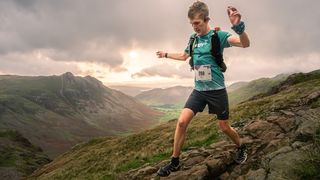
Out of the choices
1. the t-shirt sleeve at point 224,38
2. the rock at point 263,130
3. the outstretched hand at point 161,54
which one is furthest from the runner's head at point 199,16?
the rock at point 263,130

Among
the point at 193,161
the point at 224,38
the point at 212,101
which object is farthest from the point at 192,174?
the point at 224,38

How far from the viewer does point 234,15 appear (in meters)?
8.81

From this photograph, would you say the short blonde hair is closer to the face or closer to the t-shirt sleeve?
the face

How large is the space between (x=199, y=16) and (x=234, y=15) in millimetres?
1667

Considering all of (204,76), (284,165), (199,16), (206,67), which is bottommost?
(284,165)

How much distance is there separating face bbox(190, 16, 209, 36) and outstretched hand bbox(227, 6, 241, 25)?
1558mm

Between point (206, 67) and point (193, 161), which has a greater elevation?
point (206, 67)

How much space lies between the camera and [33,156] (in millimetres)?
177875

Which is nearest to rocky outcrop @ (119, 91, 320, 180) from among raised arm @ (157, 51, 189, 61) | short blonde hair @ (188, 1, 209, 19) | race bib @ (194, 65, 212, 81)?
race bib @ (194, 65, 212, 81)

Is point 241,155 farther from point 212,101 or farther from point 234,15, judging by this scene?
point 234,15

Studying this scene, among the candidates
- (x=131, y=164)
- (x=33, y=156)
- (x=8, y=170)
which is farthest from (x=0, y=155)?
(x=131, y=164)

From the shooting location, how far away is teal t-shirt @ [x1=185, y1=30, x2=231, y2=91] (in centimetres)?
1067

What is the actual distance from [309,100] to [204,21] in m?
8.60

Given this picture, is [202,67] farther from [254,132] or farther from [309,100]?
[309,100]
